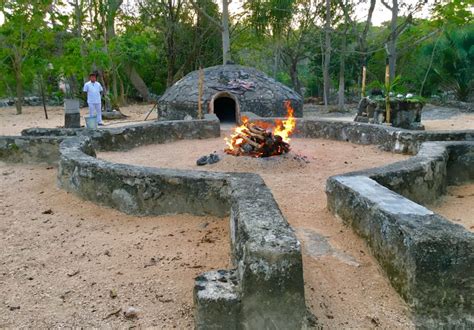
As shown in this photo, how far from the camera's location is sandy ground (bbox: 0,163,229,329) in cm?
267

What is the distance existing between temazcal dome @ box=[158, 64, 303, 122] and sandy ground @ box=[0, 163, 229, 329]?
32.6 ft

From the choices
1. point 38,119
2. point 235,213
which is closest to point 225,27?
point 38,119

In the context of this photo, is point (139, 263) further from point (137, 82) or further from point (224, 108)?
point (137, 82)

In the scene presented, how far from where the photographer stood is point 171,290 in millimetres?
2922

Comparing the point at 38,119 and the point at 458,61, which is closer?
the point at 38,119

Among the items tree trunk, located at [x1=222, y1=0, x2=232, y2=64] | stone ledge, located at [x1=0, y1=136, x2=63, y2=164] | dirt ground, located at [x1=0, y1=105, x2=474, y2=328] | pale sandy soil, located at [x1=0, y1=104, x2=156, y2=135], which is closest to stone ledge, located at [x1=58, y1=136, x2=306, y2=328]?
dirt ground, located at [x1=0, y1=105, x2=474, y2=328]

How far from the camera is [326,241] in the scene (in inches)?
141

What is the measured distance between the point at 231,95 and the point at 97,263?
463 inches

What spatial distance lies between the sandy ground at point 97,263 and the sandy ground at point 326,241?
771mm

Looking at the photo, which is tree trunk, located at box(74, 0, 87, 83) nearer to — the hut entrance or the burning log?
the hut entrance

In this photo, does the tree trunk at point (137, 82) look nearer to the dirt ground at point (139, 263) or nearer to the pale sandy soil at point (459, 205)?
the dirt ground at point (139, 263)

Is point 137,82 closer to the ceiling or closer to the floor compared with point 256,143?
closer to the ceiling

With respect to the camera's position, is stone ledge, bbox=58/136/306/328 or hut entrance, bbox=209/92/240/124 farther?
hut entrance, bbox=209/92/240/124

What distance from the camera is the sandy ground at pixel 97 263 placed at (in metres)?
2.67
